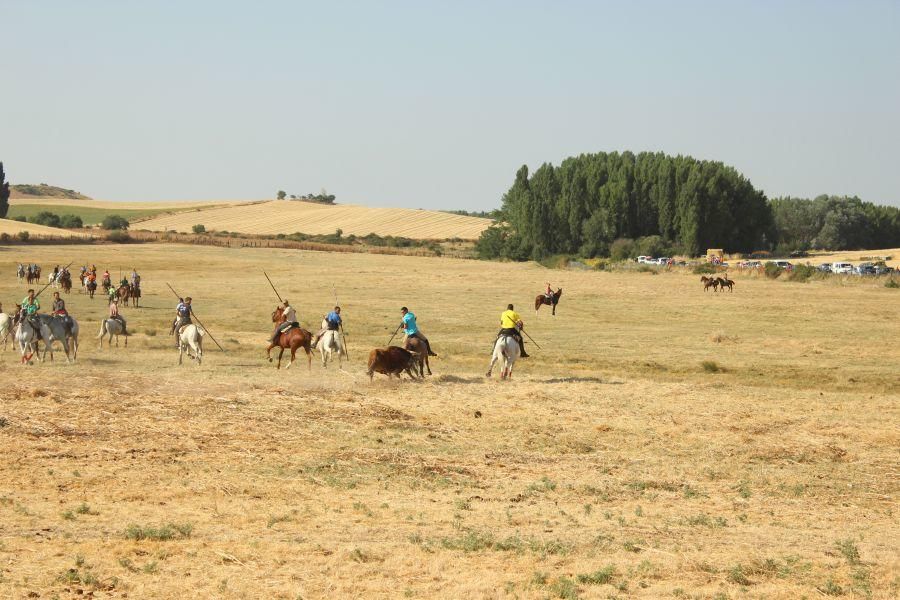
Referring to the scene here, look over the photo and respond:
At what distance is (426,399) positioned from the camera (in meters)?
23.6

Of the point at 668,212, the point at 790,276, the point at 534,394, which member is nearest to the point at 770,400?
the point at 534,394

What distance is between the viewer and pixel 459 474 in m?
17.3

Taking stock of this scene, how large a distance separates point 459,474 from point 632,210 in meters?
90.3

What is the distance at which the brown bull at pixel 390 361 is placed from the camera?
82.5ft

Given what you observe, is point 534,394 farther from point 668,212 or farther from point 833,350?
point 668,212

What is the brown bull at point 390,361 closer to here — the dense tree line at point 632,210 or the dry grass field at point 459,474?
the dry grass field at point 459,474

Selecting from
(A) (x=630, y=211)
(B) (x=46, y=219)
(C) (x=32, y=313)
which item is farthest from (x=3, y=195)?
(C) (x=32, y=313)

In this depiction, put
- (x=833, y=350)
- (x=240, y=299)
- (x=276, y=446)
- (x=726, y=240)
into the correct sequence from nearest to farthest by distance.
Result: (x=276, y=446) → (x=833, y=350) → (x=240, y=299) → (x=726, y=240)

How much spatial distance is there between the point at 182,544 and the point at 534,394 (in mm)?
12193

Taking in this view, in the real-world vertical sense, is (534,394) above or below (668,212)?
below

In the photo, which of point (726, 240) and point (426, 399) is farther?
point (726, 240)

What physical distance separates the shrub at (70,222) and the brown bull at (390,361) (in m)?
110

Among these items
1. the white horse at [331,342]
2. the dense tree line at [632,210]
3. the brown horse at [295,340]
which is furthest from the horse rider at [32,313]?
the dense tree line at [632,210]

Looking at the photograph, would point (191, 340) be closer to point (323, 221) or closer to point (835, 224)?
point (835, 224)
